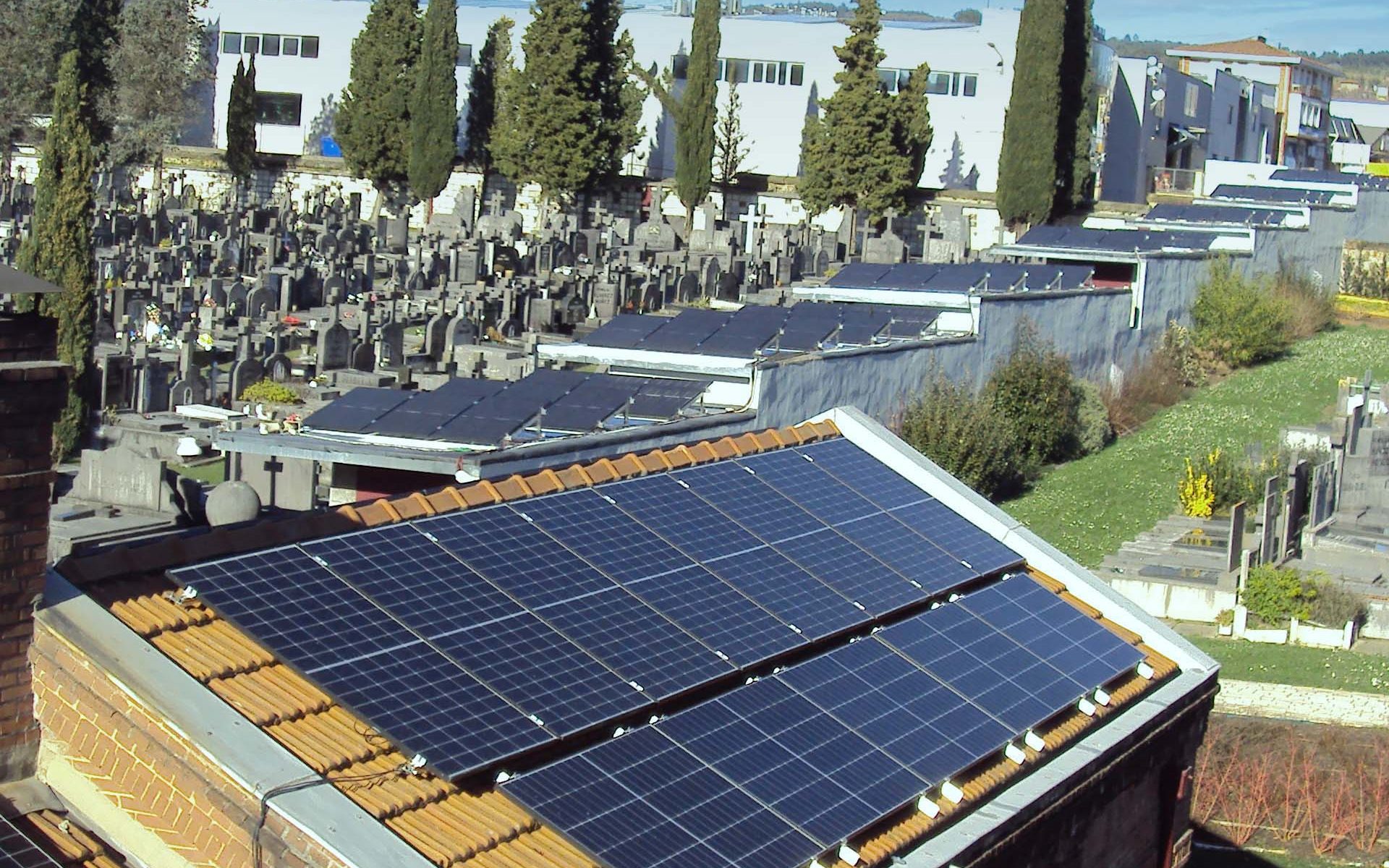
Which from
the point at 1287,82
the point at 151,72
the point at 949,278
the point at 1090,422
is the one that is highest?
the point at 1287,82

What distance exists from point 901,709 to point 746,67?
6998cm

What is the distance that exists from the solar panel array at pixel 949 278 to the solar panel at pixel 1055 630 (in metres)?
18.4

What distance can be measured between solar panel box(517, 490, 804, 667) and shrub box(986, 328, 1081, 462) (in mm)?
19926

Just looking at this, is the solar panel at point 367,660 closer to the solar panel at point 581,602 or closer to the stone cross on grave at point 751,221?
the solar panel at point 581,602

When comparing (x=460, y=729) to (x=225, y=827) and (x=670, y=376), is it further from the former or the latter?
(x=670, y=376)

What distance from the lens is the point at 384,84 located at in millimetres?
70062

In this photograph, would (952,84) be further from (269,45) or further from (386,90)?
(269,45)

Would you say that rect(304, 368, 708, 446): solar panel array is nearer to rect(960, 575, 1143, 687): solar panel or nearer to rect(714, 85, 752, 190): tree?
rect(960, 575, 1143, 687): solar panel

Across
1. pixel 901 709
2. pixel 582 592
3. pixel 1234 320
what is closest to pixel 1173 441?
pixel 1234 320

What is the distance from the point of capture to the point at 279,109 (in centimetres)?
8431

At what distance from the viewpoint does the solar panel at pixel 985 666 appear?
1179 centimetres

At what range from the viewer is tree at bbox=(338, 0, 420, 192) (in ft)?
230

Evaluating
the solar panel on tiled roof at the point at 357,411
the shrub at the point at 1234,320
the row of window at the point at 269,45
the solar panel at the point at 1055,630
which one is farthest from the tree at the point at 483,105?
the solar panel at the point at 1055,630

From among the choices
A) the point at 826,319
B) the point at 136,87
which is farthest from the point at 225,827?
the point at 136,87
